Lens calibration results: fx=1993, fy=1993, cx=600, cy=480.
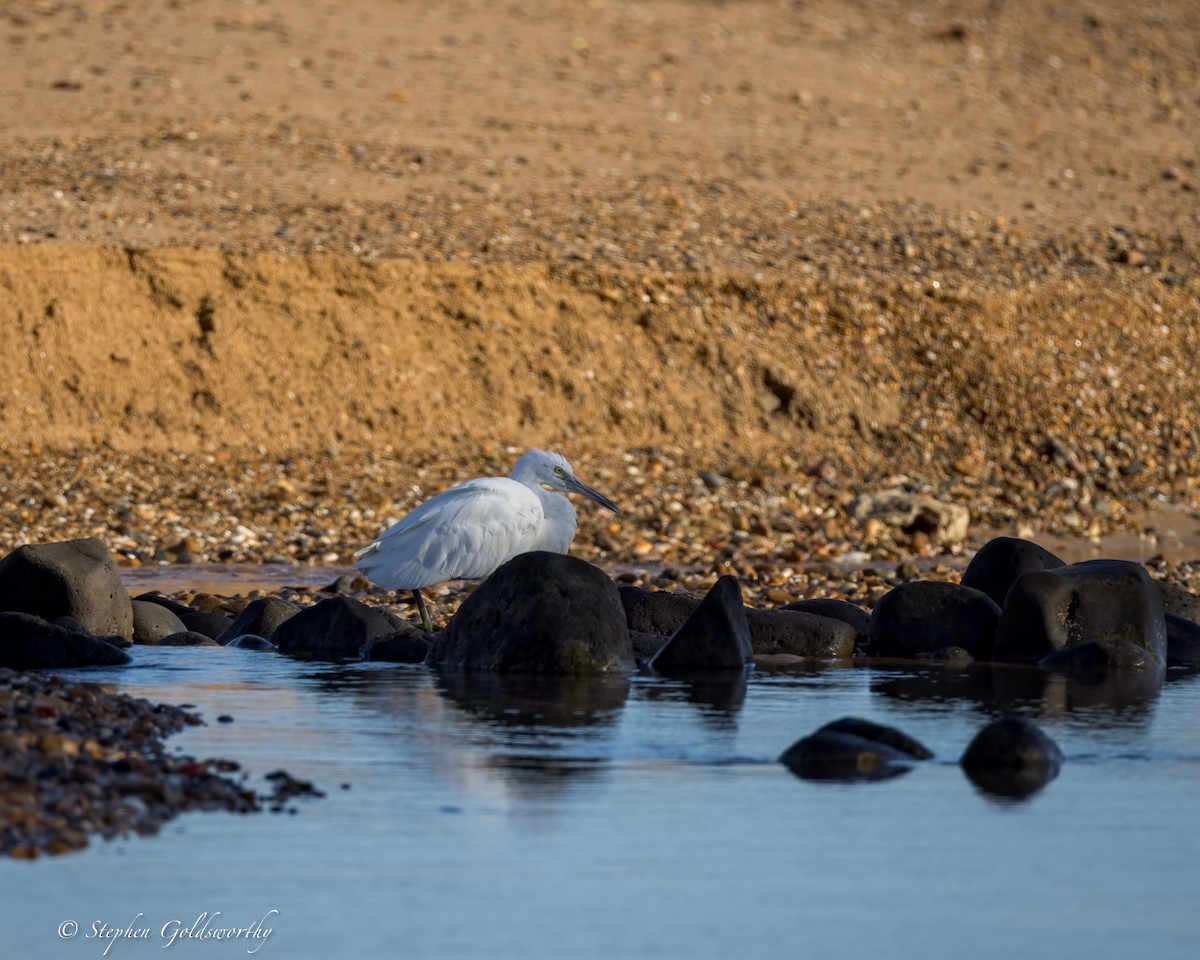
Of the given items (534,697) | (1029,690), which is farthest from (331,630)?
(1029,690)

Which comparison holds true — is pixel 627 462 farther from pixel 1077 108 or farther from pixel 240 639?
pixel 1077 108

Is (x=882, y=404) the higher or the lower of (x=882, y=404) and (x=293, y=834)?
the higher

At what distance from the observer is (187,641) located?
37.3 feet

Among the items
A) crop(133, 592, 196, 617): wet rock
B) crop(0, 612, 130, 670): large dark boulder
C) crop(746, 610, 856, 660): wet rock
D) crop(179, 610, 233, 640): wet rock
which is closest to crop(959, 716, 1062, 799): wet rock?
crop(746, 610, 856, 660): wet rock

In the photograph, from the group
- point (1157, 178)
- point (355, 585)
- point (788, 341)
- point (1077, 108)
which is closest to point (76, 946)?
point (355, 585)

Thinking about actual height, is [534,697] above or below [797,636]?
below

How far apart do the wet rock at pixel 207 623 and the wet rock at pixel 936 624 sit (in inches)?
155

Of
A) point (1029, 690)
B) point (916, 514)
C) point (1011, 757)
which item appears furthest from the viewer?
point (916, 514)

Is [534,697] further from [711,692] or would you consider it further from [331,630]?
[331,630]

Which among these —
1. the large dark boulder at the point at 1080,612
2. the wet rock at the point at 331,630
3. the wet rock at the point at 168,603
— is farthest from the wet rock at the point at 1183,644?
the wet rock at the point at 168,603

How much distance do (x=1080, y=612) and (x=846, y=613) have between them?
4.89 feet

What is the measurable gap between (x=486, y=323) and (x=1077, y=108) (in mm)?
13721

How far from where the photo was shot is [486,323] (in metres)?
19.3

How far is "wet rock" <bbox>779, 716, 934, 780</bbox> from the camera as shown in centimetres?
786
